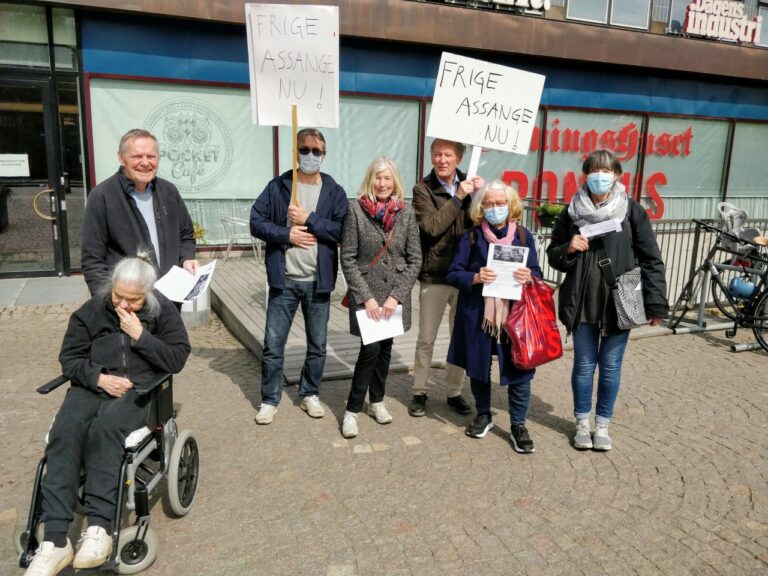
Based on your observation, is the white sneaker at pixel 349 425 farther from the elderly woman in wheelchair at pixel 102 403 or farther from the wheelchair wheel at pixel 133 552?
the wheelchair wheel at pixel 133 552

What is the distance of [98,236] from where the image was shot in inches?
154

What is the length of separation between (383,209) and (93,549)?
8.55 feet

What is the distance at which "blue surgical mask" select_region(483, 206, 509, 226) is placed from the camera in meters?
4.27

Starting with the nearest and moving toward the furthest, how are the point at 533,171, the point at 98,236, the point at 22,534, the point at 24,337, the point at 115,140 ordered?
the point at 22,534, the point at 98,236, the point at 24,337, the point at 115,140, the point at 533,171

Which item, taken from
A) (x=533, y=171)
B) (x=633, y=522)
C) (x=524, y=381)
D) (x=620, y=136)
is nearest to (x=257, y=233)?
(x=524, y=381)

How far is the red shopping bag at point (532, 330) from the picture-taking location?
168 inches

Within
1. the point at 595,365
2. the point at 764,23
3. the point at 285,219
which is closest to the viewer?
the point at 595,365

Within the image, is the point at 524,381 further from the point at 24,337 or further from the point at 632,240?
the point at 24,337

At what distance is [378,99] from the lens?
11.7 metres

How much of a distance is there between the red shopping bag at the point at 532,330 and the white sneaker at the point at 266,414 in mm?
1798

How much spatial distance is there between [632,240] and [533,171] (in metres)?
9.35

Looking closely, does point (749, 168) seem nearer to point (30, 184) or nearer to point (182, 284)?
point (30, 184)

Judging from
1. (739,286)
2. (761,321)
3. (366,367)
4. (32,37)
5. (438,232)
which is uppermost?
(32,37)

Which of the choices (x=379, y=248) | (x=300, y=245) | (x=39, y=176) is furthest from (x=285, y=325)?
(x=39, y=176)
